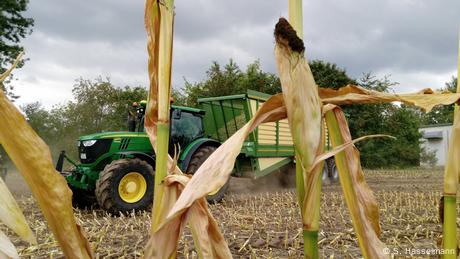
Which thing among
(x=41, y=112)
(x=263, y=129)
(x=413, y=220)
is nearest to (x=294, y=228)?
(x=413, y=220)

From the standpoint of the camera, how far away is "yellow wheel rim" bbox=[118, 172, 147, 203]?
6363 mm

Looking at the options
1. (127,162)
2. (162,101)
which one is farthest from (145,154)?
(162,101)

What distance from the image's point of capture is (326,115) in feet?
3.03

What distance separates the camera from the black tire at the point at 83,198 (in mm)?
7095

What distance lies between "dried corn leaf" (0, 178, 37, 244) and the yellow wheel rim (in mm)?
5789

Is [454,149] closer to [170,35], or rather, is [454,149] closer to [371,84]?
[170,35]

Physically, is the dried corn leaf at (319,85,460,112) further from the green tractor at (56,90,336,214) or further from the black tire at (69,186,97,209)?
the black tire at (69,186,97,209)

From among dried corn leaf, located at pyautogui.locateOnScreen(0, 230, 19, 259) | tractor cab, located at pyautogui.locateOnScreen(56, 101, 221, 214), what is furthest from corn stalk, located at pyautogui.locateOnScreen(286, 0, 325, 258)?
tractor cab, located at pyautogui.locateOnScreen(56, 101, 221, 214)

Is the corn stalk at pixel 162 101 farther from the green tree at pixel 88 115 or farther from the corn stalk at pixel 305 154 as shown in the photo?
the green tree at pixel 88 115

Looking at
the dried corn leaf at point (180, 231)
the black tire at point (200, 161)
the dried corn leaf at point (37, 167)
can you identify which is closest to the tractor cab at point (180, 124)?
the black tire at point (200, 161)

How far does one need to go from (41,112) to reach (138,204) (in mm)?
22467

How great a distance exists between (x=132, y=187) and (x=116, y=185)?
315 millimetres

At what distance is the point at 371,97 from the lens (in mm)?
919

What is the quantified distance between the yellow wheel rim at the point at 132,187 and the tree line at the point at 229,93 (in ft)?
Answer: 51.3
